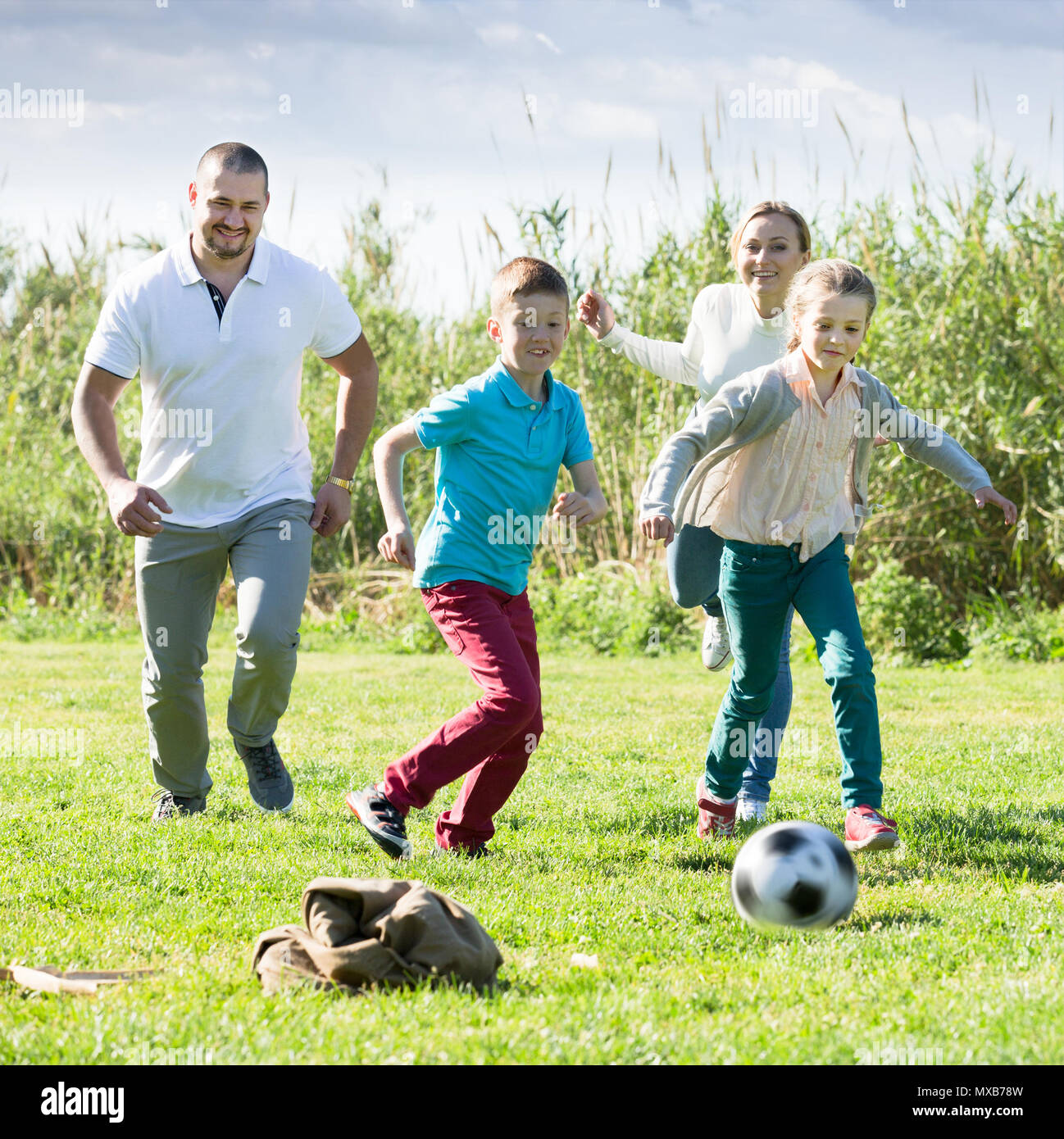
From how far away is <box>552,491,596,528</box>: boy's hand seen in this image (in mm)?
4164

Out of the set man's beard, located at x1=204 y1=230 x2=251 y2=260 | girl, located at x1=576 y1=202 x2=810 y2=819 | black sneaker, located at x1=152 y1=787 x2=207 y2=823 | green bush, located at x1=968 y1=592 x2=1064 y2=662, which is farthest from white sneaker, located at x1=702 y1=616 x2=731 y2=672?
green bush, located at x1=968 y1=592 x2=1064 y2=662

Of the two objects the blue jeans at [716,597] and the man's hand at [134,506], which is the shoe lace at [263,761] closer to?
the man's hand at [134,506]

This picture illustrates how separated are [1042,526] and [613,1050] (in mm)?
8948

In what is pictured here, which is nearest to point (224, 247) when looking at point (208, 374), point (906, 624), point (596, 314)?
point (208, 374)

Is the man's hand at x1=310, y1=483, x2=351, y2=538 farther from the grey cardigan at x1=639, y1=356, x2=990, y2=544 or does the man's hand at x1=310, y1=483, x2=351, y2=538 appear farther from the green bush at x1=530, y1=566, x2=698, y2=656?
the green bush at x1=530, y1=566, x2=698, y2=656

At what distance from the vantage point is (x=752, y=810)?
4.99 meters

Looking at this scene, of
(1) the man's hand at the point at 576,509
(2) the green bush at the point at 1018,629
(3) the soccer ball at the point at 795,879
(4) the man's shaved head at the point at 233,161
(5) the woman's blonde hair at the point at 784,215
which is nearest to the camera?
(3) the soccer ball at the point at 795,879

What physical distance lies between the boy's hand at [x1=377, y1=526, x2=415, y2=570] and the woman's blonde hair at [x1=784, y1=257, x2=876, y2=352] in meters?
1.52

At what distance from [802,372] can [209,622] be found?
2.44m

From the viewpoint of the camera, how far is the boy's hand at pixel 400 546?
13.8 ft

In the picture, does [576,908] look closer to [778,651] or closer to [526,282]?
[778,651]

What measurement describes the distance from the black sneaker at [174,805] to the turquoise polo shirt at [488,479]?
54.8 inches

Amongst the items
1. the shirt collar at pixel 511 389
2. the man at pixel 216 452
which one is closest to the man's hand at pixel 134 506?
the man at pixel 216 452
